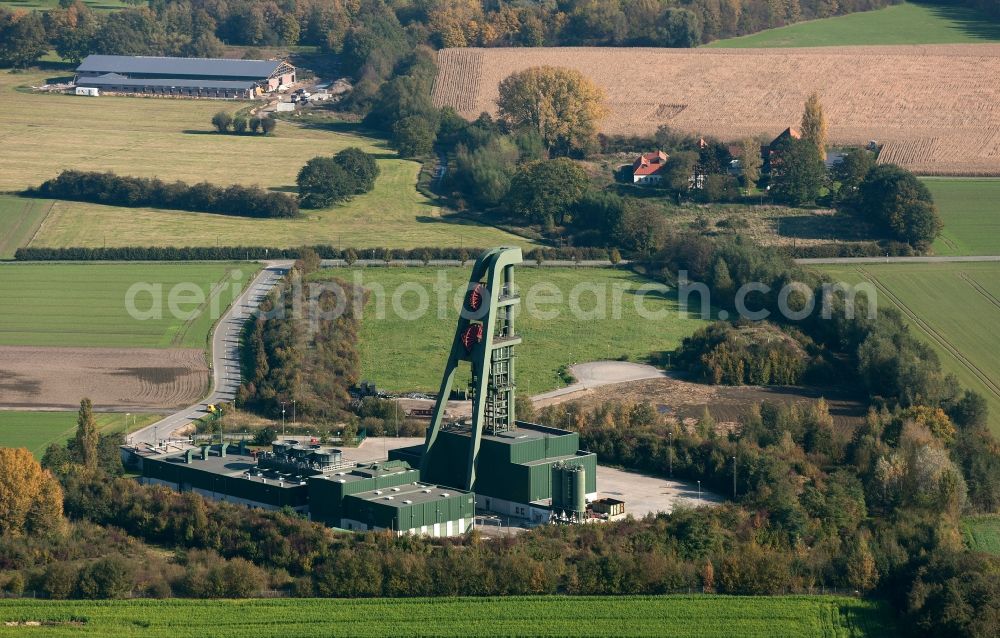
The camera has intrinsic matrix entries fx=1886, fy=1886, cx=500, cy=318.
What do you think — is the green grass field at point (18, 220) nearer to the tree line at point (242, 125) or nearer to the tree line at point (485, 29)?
the tree line at point (242, 125)

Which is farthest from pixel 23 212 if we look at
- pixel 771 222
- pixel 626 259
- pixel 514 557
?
pixel 514 557

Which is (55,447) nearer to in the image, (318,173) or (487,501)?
(487,501)

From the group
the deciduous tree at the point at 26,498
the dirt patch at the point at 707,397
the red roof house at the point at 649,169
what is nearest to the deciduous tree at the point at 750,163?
the red roof house at the point at 649,169

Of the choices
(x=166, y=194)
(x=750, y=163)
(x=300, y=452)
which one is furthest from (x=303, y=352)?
(x=750, y=163)

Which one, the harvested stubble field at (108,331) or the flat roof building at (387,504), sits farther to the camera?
the harvested stubble field at (108,331)

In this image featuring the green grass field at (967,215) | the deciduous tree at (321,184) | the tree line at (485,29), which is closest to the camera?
the green grass field at (967,215)

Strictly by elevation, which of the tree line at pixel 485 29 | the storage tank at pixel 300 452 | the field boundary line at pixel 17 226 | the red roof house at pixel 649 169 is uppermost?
the tree line at pixel 485 29

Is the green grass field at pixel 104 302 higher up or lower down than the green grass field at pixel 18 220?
lower down
